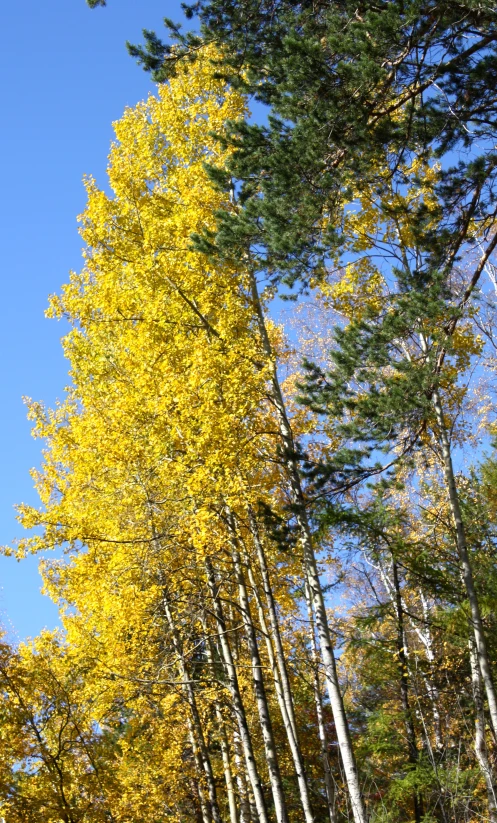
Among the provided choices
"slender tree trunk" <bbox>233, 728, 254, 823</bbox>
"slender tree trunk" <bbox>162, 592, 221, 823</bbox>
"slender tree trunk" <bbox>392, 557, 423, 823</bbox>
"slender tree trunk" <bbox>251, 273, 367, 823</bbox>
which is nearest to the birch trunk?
"slender tree trunk" <bbox>233, 728, 254, 823</bbox>

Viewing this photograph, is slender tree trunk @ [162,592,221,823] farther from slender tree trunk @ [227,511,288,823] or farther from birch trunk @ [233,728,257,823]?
slender tree trunk @ [227,511,288,823]

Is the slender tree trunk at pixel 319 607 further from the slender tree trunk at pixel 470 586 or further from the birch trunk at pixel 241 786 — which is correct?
the birch trunk at pixel 241 786

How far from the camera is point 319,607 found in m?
7.15

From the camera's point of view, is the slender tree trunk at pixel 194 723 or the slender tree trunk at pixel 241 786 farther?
the slender tree trunk at pixel 241 786

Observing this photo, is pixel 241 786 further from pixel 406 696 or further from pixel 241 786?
pixel 406 696

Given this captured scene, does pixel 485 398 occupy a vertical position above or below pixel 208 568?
above

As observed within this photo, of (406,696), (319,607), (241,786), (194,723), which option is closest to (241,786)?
(241,786)

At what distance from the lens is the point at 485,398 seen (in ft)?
60.0

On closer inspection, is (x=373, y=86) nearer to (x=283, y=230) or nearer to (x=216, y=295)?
(x=283, y=230)

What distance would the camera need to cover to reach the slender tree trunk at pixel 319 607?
629 centimetres

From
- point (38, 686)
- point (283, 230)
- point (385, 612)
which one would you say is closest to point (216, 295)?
point (283, 230)

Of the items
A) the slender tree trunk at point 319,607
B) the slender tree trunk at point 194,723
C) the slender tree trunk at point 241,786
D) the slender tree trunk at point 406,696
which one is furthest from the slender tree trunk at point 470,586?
the slender tree trunk at point 194,723

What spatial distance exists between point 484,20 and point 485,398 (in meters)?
13.3

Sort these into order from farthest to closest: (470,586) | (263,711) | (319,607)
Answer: (470,586) → (263,711) → (319,607)
